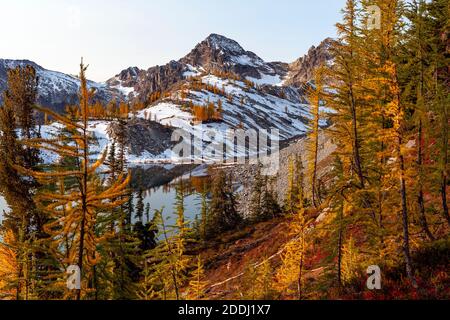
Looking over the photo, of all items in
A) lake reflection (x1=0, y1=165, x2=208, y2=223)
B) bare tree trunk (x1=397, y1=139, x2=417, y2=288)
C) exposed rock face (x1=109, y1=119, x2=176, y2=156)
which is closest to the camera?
bare tree trunk (x1=397, y1=139, x2=417, y2=288)

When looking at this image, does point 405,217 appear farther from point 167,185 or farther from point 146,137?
point 146,137

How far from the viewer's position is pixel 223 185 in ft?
161

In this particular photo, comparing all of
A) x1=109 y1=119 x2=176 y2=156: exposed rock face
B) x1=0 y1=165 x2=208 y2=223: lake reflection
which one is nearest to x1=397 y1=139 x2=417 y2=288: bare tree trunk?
x1=0 y1=165 x2=208 y2=223: lake reflection

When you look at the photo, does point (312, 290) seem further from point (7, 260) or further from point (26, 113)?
point (26, 113)

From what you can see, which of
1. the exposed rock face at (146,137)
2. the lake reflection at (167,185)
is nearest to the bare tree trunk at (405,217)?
the lake reflection at (167,185)

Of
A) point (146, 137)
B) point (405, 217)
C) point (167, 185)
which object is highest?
point (146, 137)

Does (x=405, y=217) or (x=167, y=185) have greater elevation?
(x=167, y=185)

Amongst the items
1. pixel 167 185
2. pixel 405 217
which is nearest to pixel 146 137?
pixel 167 185

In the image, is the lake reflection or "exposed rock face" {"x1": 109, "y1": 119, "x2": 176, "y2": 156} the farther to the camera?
"exposed rock face" {"x1": 109, "y1": 119, "x2": 176, "y2": 156}

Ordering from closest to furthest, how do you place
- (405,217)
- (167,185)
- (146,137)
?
(405,217) → (167,185) → (146,137)

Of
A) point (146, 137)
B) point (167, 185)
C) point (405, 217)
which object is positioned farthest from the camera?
point (146, 137)

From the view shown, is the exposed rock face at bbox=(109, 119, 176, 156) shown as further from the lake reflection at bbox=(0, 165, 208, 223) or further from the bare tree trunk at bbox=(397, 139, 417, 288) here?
the bare tree trunk at bbox=(397, 139, 417, 288)

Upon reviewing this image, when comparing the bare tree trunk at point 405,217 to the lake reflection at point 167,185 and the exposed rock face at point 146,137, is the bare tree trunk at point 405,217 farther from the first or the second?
the exposed rock face at point 146,137
